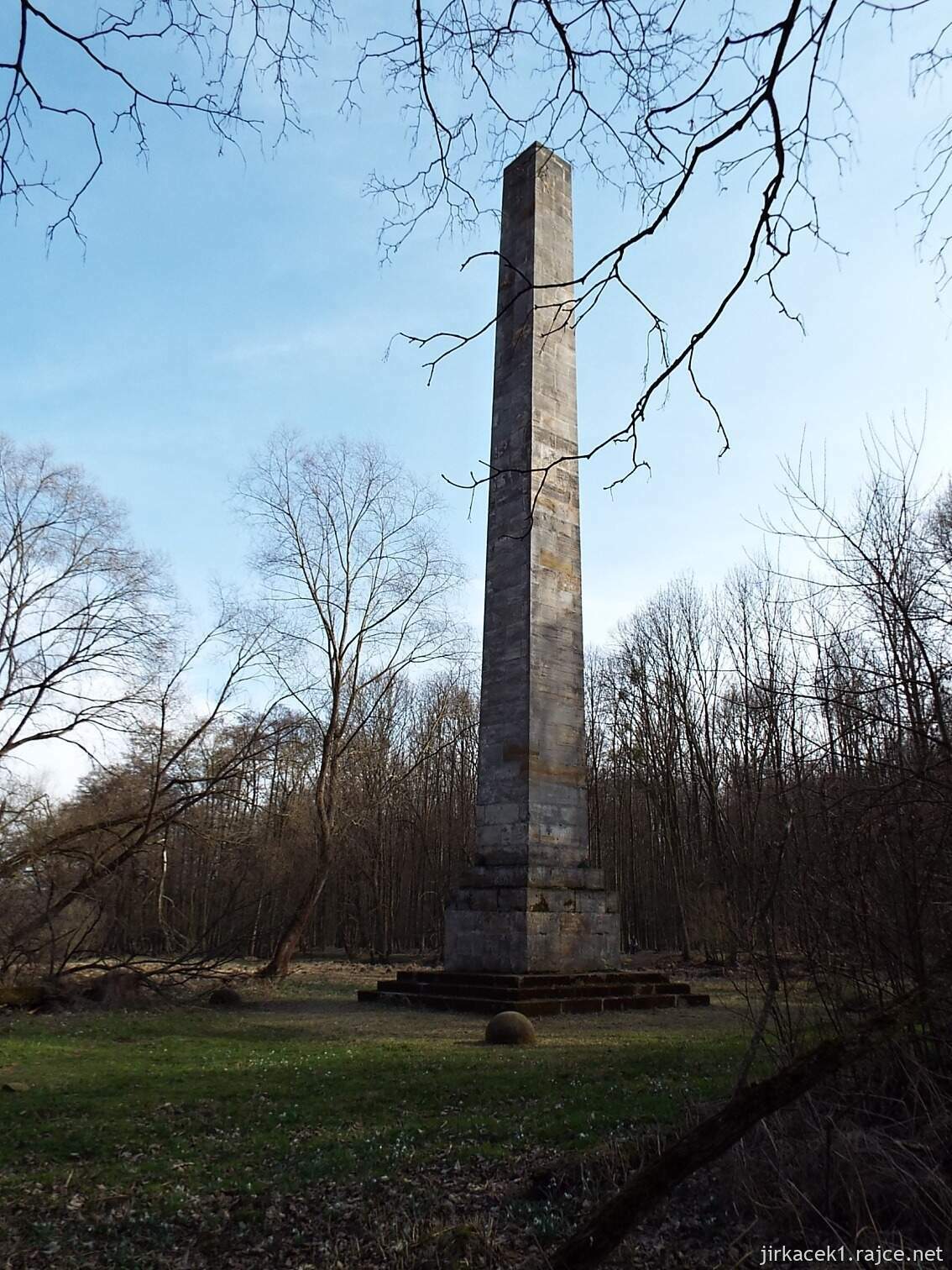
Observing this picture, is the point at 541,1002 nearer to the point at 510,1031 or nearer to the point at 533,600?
the point at 510,1031

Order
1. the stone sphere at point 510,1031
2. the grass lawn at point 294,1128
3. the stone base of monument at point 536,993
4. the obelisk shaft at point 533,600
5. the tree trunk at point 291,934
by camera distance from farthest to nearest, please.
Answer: the tree trunk at point 291,934 → the obelisk shaft at point 533,600 → the stone base of monument at point 536,993 → the stone sphere at point 510,1031 → the grass lawn at point 294,1128

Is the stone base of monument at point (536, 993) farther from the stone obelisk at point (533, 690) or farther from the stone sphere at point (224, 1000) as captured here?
the stone sphere at point (224, 1000)

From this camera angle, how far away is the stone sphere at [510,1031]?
9211 millimetres

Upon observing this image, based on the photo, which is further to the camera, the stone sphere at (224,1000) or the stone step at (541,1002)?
the stone sphere at (224,1000)

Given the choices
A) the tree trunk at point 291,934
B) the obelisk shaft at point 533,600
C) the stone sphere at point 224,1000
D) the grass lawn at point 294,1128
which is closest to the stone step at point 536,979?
the obelisk shaft at point 533,600

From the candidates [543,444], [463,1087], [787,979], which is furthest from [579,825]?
[787,979]

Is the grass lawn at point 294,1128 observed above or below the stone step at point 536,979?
below

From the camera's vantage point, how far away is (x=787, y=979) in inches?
207

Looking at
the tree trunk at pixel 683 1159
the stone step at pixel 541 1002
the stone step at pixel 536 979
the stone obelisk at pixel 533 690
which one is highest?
the stone obelisk at pixel 533 690

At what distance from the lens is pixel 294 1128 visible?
5.95 m

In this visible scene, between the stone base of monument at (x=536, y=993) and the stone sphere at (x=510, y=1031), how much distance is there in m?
2.66

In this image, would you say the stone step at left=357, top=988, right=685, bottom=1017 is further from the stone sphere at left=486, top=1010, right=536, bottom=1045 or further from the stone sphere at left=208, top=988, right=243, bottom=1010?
the stone sphere at left=486, top=1010, right=536, bottom=1045

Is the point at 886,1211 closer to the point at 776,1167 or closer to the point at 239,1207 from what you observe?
the point at 776,1167

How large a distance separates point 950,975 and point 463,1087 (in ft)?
13.6
